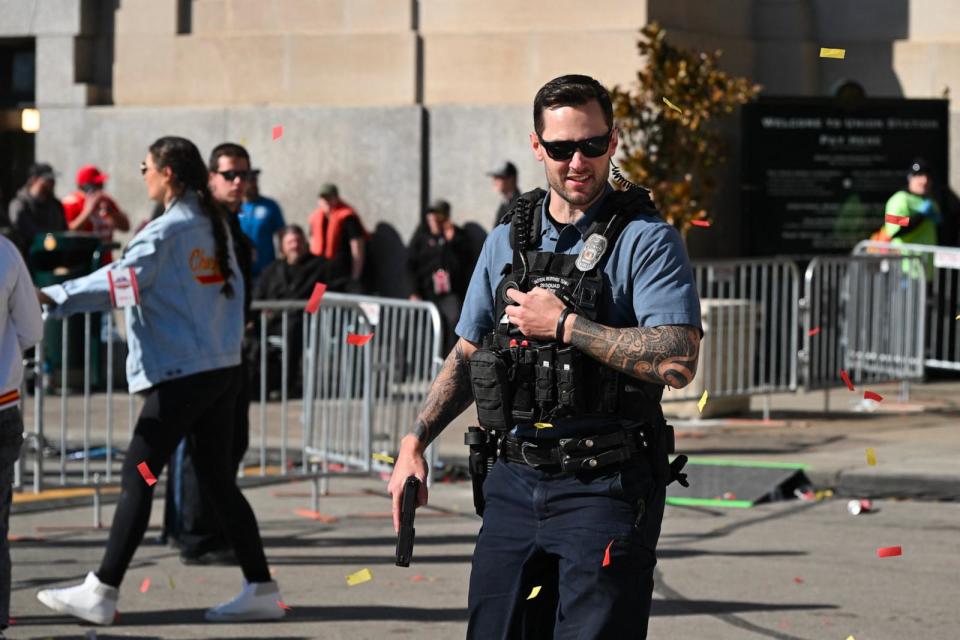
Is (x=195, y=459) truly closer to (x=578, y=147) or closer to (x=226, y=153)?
(x=226, y=153)

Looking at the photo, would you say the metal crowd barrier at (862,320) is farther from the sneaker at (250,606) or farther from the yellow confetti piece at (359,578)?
the sneaker at (250,606)

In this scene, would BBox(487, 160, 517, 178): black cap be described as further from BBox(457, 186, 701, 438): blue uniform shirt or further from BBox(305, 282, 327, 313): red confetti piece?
BBox(457, 186, 701, 438): blue uniform shirt

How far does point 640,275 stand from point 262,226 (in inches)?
481

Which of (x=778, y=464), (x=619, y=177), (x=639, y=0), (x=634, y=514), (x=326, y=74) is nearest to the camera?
(x=634, y=514)

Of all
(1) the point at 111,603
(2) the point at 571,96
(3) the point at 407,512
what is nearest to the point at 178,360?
(1) the point at 111,603

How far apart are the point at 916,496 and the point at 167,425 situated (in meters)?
5.16

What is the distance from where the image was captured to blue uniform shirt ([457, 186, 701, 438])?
4.57m

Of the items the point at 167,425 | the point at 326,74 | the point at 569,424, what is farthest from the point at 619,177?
the point at 326,74

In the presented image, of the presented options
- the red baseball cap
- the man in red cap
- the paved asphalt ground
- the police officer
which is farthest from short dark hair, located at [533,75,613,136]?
the red baseball cap

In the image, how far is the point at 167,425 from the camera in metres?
7.48

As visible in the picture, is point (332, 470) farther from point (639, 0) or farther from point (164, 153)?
point (639, 0)

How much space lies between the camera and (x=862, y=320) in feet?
47.5

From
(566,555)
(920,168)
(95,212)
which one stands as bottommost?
(566,555)

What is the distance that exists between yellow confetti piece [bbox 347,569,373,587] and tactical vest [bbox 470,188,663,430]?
3.16m
